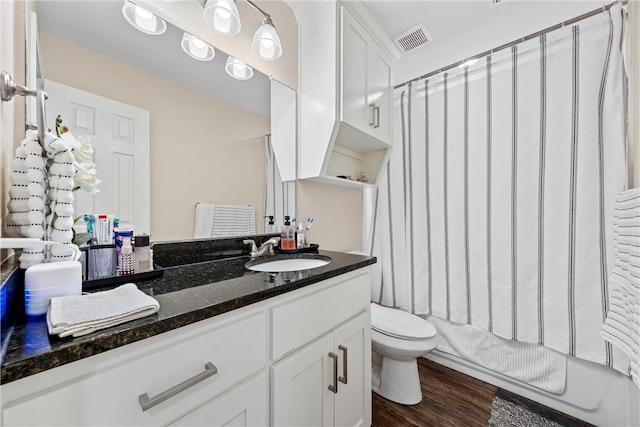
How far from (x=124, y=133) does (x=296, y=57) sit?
3.69ft

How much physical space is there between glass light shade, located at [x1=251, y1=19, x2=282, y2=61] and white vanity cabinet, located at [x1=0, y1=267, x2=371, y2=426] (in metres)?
1.18

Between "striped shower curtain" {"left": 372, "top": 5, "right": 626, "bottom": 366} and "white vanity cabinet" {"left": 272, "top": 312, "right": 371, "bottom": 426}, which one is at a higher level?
"striped shower curtain" {"left": 372, "top": 5, "right": 626, "bottom": 366}

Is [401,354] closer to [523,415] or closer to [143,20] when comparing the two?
[523,415]

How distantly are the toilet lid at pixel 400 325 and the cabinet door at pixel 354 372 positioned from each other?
38 cm

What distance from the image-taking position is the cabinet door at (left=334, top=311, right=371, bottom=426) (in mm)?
1042

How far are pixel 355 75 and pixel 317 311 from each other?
52.9 inches

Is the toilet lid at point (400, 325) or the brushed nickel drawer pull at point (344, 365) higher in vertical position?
the brushed nickel drawer pull at point (344, 365)

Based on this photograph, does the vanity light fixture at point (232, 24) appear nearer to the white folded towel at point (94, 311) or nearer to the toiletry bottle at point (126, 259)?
the toiletry bottle at point (126, 259)

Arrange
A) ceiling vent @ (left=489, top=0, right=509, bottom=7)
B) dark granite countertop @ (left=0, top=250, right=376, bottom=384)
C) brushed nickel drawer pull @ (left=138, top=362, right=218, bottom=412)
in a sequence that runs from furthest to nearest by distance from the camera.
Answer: ceiling vent @ (left=489, top=0, right=509, bottom=7) < brushed nickel drawer pull @ (left=138, top=362, right=218, bottom=412) < dark granite countertop @ (left=0, top=250, right=376, bottom=384)

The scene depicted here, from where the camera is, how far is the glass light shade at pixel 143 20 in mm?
970

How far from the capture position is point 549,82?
150 cm

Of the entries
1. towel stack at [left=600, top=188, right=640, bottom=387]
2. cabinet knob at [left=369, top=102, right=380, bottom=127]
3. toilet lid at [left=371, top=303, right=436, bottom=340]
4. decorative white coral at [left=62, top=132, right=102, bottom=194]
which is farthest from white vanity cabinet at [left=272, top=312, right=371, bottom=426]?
cabinet knob at [left=369, top=102, right=380, bottom=127]

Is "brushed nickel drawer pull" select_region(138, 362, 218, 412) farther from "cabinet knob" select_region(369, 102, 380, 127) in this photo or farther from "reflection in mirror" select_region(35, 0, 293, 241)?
"cabinet knob" select_region(369, 102, 380, 127)

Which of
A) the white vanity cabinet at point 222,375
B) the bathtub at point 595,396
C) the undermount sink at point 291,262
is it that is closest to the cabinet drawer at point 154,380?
the white vanity cabinet at point 222,375
